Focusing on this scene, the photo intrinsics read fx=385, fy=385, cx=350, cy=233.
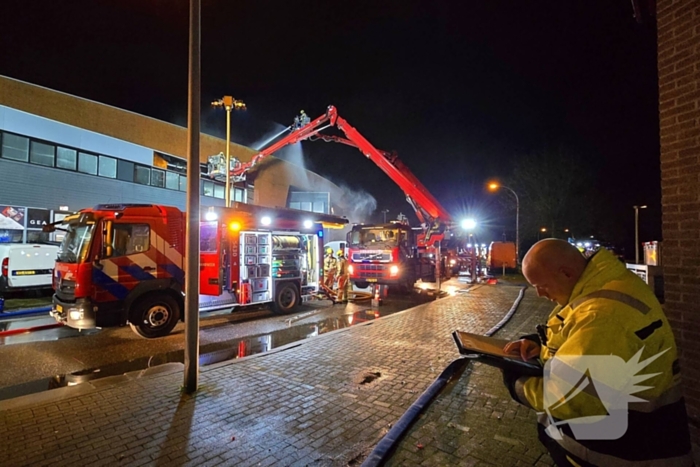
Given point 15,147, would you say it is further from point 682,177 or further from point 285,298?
point 682,177

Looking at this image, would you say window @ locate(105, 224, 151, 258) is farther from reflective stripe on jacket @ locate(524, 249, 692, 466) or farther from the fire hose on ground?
reflective stripe on jacket @ locate(524, 249, 692, 466)

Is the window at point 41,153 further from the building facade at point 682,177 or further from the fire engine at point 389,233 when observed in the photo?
the building facade at point 682,177

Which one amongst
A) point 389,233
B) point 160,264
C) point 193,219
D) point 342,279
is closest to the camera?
point 193,219

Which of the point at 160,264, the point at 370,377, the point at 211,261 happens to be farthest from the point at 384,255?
the point at 370,377

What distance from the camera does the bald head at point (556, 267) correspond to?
1864mm

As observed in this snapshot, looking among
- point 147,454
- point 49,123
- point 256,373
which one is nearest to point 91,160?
point 49,123

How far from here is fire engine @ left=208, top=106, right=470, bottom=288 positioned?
1478 centimetres

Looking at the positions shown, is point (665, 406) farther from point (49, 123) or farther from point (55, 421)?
point (49, 123)

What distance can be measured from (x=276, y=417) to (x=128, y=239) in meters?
6.04

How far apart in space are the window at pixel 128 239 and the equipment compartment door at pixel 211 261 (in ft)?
4.25

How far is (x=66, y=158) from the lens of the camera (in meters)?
17.5

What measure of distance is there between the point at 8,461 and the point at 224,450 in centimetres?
178

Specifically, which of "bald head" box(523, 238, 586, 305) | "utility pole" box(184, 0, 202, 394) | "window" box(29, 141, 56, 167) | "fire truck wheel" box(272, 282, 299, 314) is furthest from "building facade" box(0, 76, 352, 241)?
"bald head" box(523, 238, 586, 305)

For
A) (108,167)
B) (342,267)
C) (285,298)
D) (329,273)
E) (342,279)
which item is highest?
(108,167)
